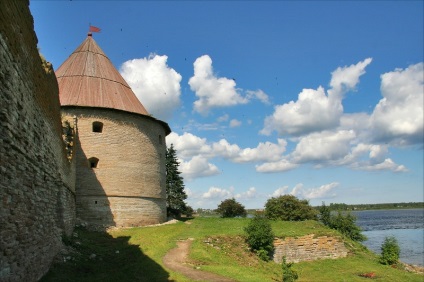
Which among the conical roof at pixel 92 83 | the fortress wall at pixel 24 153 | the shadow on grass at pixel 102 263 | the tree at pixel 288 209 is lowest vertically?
the shadow on grass at pixel 102 263

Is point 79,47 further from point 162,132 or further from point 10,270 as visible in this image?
point 10,270

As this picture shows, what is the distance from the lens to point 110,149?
21.5 metres

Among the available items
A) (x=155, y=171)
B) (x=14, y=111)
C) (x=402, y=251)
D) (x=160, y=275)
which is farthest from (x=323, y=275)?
(x=402, y=251)

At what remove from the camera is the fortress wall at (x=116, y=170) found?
20.6 metres

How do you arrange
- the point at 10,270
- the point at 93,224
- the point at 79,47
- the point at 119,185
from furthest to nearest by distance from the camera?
the point at 79,47 < the point at 119,185 < the point at 93,224 < the point at 10,270

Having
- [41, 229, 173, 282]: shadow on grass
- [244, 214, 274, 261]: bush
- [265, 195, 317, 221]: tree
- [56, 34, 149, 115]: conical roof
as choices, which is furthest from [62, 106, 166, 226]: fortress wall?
[265, 195, 317, 221]: tree

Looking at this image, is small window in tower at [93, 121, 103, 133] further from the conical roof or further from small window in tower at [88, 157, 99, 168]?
small window in tower at [88, 157, 99, 168]

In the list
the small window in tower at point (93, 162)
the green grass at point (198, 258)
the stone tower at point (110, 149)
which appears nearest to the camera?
the green grass at point (198, 258)

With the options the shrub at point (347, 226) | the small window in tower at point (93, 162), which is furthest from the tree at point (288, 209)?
the small window in tower at point (93, 162)

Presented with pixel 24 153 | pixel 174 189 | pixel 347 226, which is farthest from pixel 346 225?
pixel 24 153

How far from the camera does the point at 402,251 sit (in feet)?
109

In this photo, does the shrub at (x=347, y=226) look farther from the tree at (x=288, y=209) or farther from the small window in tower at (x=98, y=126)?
the small window in tower at (x=98, y=126)

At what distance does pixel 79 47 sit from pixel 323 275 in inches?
844

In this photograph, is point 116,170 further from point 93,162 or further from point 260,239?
point 260,239
